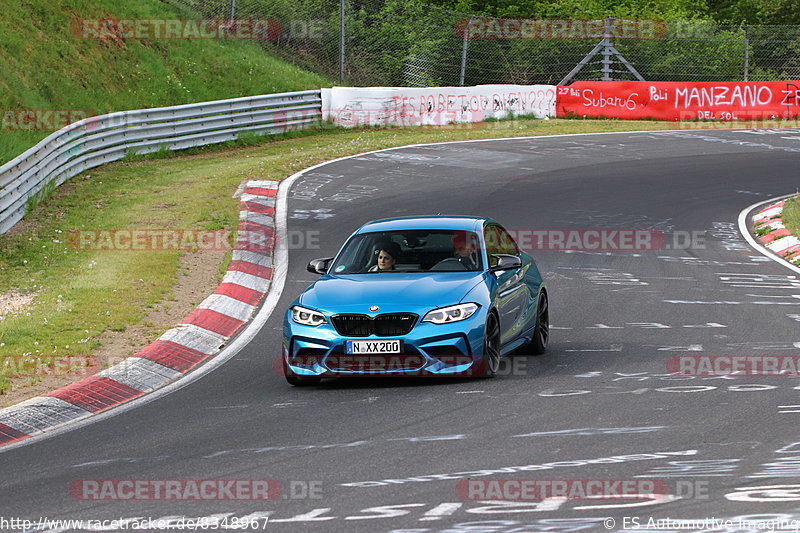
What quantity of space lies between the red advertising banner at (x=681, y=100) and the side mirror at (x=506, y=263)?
26592 millimetres

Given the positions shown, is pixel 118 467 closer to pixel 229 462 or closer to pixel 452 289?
pixel 229 462

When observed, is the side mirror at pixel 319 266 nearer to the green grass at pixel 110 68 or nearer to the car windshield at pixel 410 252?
the car windshield at pixel 410 252

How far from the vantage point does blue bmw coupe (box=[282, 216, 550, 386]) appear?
9688 mm

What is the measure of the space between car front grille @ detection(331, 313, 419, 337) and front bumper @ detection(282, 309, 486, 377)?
0.18ft

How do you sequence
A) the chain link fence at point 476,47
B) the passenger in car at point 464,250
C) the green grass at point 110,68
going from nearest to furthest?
the passenger in car at point 464,250, the green grass at point 110,68, the chain link fence at point 476,47

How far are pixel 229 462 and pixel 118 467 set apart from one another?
71 centimetres

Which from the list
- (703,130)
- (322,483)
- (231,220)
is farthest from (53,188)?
(703,130)

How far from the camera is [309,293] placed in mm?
10367

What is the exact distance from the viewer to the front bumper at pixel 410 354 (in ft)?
31.7

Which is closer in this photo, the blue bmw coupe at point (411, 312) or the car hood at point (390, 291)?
the blue bmw coupe at point (411, 312)

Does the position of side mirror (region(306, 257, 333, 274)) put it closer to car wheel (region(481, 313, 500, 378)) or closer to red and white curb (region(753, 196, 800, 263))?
car wheel (region(481, 313, 500, 378))

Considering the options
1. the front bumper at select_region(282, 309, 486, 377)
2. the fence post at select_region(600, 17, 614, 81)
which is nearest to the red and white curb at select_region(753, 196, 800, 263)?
the front bumper at select_region(282, 309, 486, 377)

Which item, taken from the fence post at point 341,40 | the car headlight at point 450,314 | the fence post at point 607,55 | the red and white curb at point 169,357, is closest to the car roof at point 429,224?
the car headlight at point 450,314

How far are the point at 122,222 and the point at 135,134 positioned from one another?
27.8ft
